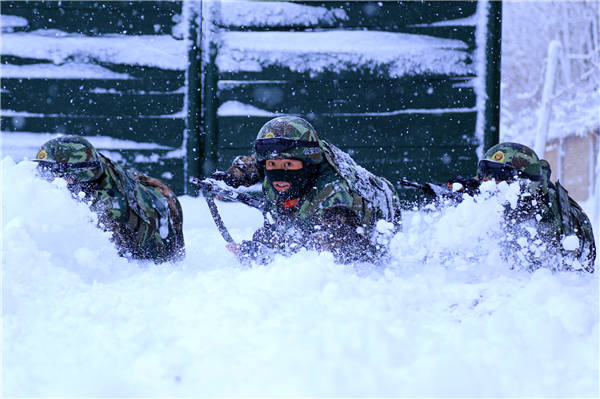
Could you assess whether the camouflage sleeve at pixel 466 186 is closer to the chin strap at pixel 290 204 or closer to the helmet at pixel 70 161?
the chin strap at pixel 290 204

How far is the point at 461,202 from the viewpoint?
3311mm

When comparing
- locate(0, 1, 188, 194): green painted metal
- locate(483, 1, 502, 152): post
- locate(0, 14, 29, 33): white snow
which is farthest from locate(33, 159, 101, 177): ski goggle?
locate(483, 1, 502, 152): post

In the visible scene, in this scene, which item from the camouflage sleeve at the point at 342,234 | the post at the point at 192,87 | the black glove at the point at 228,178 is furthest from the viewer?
the post at the point at 192,87

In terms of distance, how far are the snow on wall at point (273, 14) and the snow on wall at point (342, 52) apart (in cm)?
11

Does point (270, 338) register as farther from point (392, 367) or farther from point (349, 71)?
point (349, 71)

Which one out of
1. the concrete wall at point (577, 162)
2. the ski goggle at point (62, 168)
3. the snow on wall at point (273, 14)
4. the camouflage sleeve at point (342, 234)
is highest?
the snow on wall at point (273, 14)

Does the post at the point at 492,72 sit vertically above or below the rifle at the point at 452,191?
above

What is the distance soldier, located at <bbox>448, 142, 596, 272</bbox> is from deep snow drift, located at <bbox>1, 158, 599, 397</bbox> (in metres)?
0.27

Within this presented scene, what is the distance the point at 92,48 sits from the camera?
5422mm

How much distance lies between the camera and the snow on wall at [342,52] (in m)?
5.22

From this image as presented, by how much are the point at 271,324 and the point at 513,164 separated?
188 cm

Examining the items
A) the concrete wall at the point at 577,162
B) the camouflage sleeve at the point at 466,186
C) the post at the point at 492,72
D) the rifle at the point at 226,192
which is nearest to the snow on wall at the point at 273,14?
the post at the point at 492,72

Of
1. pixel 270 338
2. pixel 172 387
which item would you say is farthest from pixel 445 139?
pixel 172 387

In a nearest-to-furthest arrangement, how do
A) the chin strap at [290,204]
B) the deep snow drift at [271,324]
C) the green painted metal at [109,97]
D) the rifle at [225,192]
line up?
the deep snow drift at [271,324] < the chin strap at [290,204] < the rifle at [225,192] < the green painted metal at [109,97]
